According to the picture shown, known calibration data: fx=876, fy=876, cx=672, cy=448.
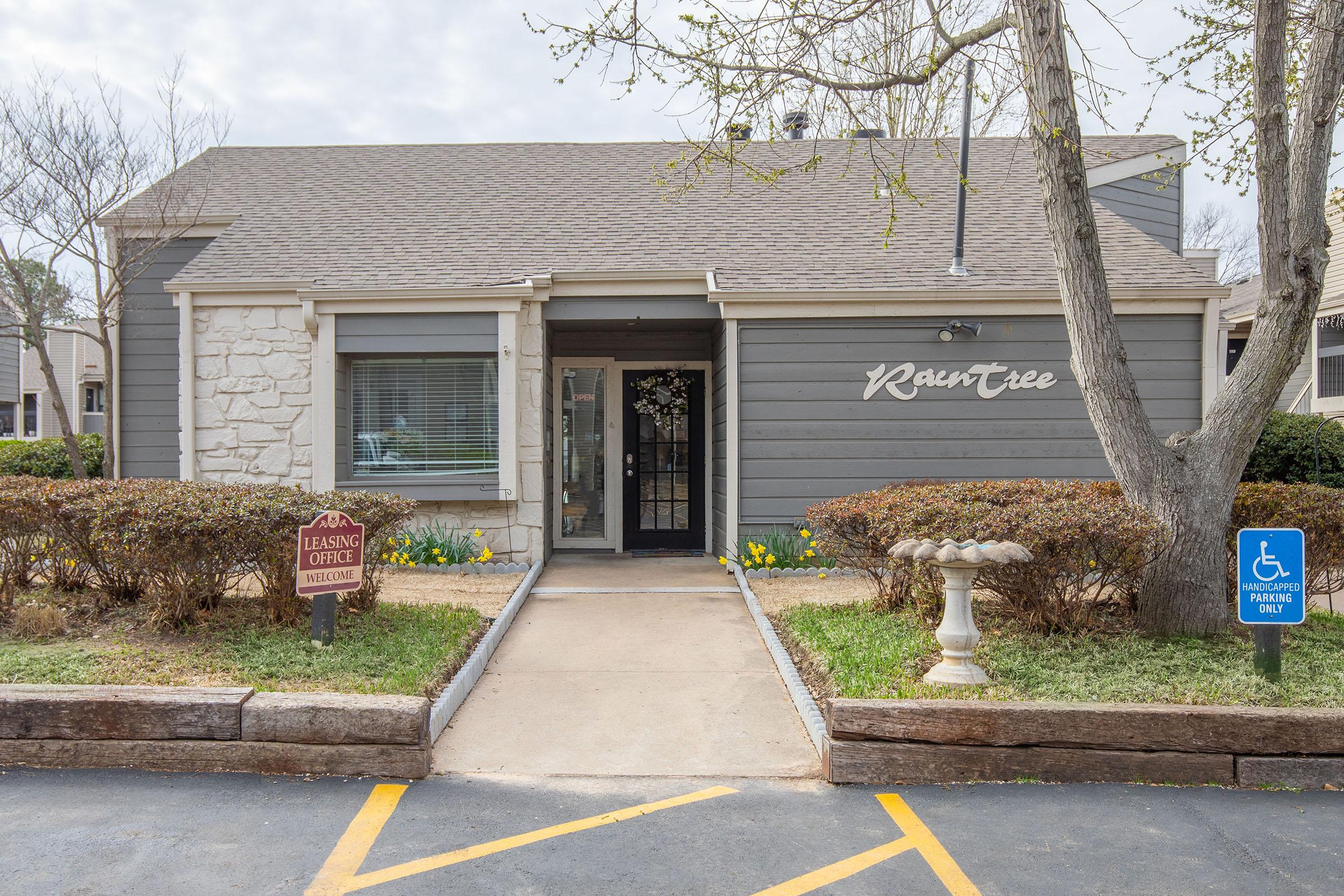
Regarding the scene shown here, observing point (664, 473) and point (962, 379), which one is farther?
point (664, 473)

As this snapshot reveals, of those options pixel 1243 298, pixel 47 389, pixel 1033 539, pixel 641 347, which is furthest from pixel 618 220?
pixel 47 389

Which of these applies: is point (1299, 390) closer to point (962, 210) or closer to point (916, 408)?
point (962, 210)

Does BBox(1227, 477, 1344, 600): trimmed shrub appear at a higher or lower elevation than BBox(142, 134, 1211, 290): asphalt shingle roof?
lower

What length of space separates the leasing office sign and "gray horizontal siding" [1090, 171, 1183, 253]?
160 inches

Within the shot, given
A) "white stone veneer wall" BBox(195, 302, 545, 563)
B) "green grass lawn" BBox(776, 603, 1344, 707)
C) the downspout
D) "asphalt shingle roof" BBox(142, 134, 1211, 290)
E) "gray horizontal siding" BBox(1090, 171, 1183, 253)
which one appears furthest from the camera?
"gray horizontal siding" BBox(1090, 171, 1183, 253)

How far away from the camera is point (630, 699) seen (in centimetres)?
492

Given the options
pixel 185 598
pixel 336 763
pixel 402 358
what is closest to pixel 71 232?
pixel 402 358

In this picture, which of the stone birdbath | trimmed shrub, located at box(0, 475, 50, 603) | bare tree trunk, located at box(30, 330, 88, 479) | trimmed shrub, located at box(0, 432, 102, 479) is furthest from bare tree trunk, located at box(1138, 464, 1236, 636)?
trimmed shrub, located at box(0, 432, 102, 479)

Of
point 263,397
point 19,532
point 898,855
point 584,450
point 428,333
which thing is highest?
point 428,333

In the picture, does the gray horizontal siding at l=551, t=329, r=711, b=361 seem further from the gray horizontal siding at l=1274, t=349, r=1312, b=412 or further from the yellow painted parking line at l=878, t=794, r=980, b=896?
the gray horizontal siding at l=1274, t=349, r=1312, b=412

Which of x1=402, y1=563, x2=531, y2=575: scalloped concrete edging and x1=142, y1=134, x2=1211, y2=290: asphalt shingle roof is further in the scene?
x1=142, y1=134, x2=1211, y2=290: asphalt shingle roof

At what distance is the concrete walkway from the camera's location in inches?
160

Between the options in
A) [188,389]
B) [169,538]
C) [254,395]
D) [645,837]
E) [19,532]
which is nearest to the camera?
[645,837]

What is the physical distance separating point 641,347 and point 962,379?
12.1ft
